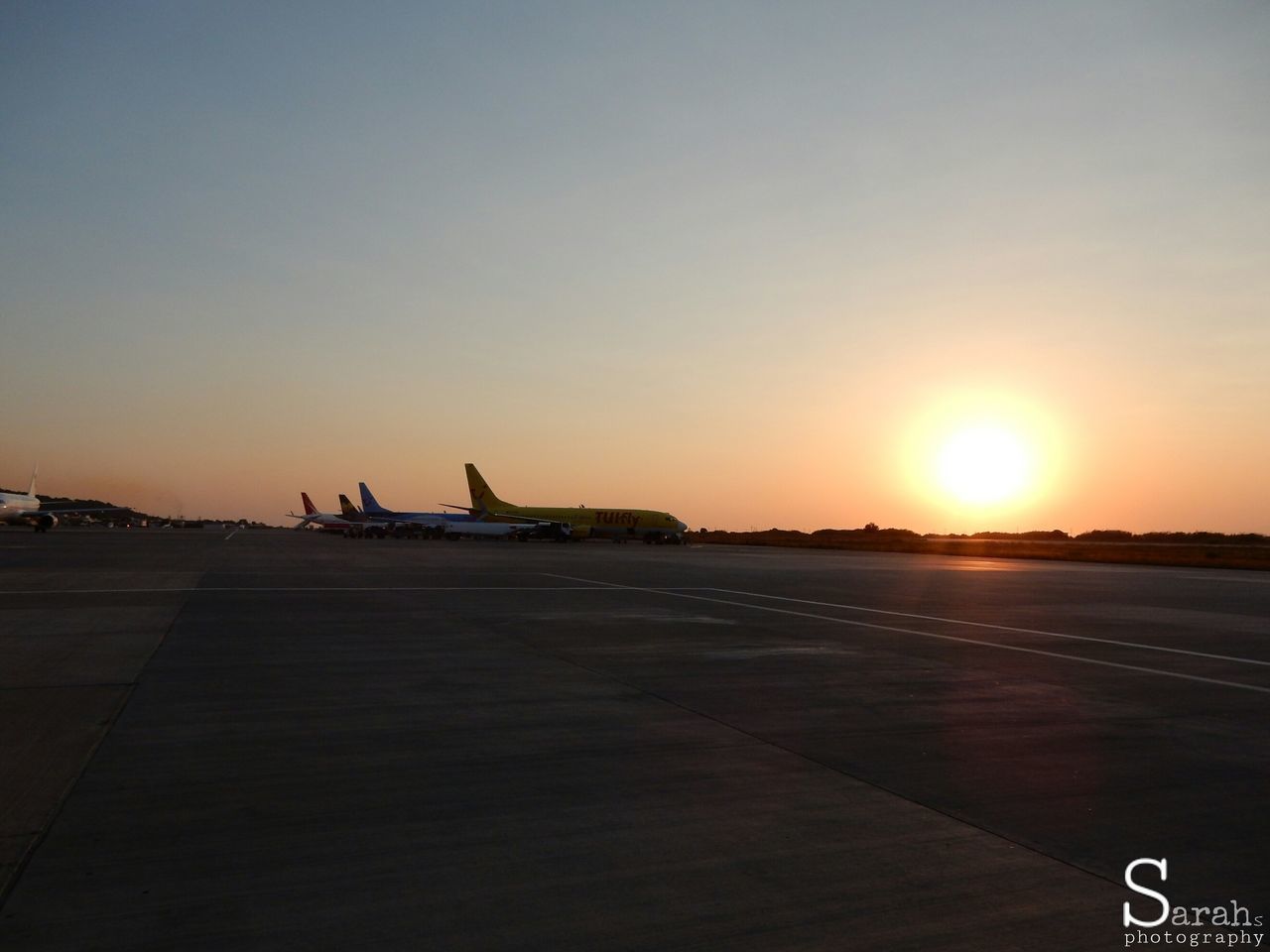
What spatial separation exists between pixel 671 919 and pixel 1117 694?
7080mm

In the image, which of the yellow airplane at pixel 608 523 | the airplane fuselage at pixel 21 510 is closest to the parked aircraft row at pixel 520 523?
the yellow airplane at pixel 608 523

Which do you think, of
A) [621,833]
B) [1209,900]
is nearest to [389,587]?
[621,833]

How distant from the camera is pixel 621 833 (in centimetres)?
484

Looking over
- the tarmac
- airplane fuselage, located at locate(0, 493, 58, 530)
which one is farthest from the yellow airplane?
the tarmac

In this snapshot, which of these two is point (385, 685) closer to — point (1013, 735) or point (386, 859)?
point (386, 859)

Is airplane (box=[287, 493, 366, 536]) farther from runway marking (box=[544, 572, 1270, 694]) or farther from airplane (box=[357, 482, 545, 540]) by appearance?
runway marking (box=[544, 572, 1270, 694])

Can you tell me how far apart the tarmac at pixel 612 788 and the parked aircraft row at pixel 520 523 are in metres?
65.1

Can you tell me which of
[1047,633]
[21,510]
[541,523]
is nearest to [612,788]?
[1047,633]

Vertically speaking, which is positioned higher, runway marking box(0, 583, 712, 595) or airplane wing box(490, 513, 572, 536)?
airplane wing box(490, 513, 572, 536)

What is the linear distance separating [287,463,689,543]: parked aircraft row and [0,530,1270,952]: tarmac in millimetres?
65052

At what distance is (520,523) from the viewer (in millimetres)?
84938

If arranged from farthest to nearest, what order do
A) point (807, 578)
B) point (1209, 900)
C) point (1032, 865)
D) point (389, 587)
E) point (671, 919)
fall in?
point (807, 578) → point (389, 587) → point (1032, 865) → point (1209, 900) → point (671, 919)

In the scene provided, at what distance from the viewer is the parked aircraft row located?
78500 mm

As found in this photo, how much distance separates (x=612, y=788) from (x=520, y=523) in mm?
79944
